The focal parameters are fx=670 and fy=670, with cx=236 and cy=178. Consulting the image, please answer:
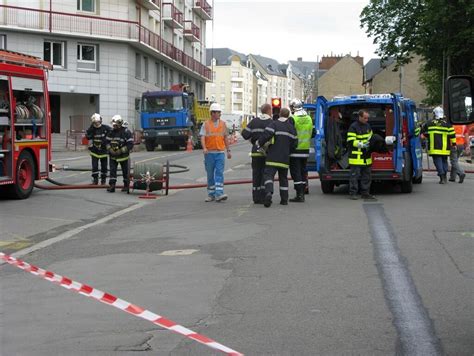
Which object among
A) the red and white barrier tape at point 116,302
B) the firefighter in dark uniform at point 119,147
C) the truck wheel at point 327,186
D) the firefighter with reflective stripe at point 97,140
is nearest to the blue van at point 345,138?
the truck wheel at point 327,186

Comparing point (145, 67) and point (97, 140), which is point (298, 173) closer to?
point (97, 140)

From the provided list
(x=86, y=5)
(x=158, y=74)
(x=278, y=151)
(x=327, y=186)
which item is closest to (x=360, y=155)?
(x=327, y=186)

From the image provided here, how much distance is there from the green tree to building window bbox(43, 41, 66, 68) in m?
19.3

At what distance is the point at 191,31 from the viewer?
62.0m

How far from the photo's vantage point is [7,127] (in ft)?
42.5

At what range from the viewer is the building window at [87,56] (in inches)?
1630

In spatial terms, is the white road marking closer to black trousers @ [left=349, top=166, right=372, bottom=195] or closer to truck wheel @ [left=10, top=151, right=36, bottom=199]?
black trousers @ [left=349, top=166, right=372, bottom=195]

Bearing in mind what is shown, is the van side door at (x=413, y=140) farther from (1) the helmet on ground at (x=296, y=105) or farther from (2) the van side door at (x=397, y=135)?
(1) the helmet on ground at (x=296, y=105)

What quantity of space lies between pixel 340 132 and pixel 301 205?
8.59 ft

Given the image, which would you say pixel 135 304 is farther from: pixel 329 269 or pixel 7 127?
pixel 7 127

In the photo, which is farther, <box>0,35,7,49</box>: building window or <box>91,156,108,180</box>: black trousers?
<box>0,35,7,49</box>: building window

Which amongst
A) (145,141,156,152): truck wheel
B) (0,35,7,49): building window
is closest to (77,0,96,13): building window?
(0,35,7,49): building window

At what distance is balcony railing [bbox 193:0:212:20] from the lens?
66.0 meters

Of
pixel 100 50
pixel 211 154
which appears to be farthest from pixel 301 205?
pixel 100 50
